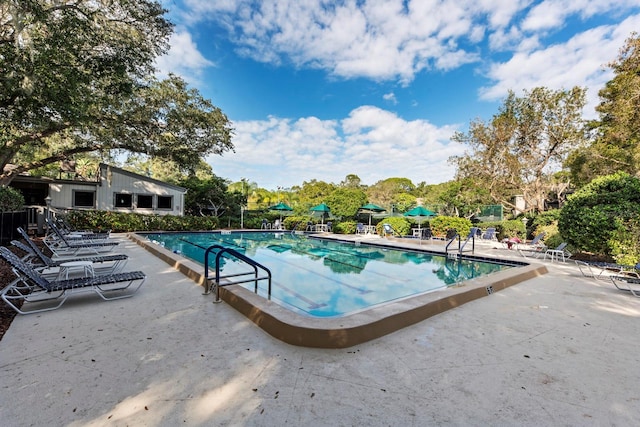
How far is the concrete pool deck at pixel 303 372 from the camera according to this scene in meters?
1.90

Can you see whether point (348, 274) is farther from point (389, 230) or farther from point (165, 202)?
point (165, 202)

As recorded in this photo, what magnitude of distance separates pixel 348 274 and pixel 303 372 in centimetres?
549

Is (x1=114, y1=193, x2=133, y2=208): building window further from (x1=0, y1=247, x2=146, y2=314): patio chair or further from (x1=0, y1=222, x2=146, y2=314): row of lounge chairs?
(x1=0, y1=247, x2=146, y2=314): patio chair

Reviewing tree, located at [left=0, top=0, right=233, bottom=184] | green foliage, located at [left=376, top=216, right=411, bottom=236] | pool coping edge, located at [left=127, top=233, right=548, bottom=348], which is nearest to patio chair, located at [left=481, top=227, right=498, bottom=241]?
green foliage, located at [left=376, top=216, right=411, bottom=236]

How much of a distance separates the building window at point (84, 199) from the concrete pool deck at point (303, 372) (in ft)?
56.0

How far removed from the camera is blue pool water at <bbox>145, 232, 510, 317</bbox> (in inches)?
220

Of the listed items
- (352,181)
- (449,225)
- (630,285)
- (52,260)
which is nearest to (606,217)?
(630,285)

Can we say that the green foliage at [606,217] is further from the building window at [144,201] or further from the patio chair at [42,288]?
the building window at [144,201]

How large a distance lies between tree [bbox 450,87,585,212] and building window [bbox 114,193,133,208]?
2217 centimetres

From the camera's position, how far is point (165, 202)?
19.5 meters

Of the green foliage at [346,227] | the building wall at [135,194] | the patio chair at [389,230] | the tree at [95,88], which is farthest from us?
the green foliage at [346,227]

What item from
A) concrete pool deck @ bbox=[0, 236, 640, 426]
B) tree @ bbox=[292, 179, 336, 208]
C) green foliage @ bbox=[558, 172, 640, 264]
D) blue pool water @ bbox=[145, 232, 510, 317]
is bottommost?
blue pool water @ bbox=[145, 232, 510, 317]

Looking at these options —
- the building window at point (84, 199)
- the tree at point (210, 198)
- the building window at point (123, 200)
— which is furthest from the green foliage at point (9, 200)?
the tree at point (210, 198)

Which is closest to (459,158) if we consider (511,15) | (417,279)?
(511,15)
